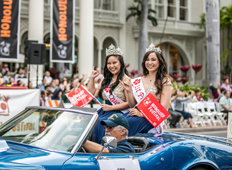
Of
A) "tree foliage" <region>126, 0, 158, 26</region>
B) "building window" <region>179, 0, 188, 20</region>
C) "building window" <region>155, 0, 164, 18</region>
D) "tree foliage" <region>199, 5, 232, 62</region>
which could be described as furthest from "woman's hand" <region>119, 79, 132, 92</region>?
"building window" <region>179, 0, 188, 20</region>

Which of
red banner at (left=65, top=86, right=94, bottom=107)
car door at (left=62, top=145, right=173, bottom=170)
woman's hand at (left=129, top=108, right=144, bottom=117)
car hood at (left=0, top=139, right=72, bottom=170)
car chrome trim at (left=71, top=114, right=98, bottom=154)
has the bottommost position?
car door at (left=62, top=145, right=173, bottom=170)

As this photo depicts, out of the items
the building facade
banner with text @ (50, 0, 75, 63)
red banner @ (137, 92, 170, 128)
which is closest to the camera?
red banner @ (137, 92, 170, 128)

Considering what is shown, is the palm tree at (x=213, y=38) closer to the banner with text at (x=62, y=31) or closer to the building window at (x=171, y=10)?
the banner with text at (x=62, y=31)

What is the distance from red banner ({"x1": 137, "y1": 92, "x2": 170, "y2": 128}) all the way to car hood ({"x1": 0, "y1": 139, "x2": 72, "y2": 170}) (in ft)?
5.95

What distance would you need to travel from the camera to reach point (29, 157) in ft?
9.87

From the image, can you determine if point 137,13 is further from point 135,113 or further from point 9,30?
point 135,113

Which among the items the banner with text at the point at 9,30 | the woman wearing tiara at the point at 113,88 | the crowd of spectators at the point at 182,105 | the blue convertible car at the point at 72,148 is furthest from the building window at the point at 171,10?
the blue convertible car at the point at 72,148

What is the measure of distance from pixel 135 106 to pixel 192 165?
1468 mm

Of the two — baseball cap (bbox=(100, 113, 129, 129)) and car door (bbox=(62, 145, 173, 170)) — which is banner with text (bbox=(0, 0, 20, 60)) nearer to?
baseball cap (bbox=(100, 113, 129, 129))

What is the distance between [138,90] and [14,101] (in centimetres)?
548

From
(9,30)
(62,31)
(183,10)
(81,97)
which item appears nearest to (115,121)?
(81,97)

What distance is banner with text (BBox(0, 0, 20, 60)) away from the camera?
618 inches

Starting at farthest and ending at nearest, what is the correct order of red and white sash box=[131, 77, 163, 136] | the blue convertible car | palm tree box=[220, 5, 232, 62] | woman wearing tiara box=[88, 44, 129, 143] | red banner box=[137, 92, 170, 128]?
palm tree box=[220, 5, 232, 62] → red and white sash box=[131, 77, 163, 136] → woman wearing tiara box=[88, 44, 129, 143] → red banner box=[137, 92, 170, 128] → the blue convertible car

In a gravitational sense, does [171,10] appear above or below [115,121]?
above
